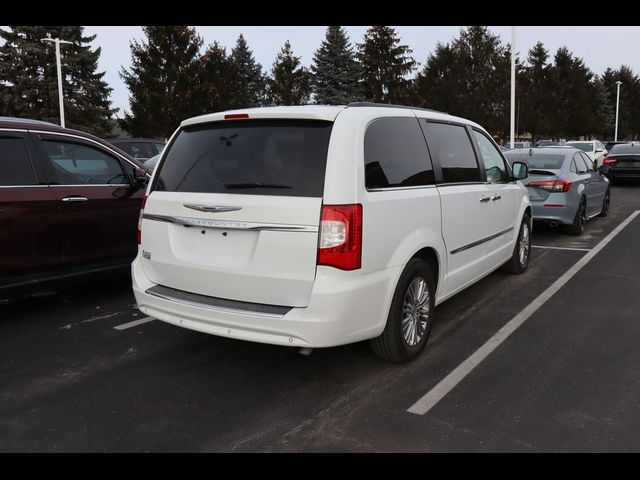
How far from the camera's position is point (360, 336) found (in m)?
3.67

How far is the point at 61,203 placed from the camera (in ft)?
17.6

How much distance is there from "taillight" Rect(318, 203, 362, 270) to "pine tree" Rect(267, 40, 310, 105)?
149 feet

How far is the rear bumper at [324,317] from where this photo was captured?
3.44m

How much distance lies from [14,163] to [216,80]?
3453 centimetres

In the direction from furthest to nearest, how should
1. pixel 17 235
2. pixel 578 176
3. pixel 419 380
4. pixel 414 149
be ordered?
1. pixel 578 176
2. pixel 17 235
3. pixel 414 149
4. pixel 419 380

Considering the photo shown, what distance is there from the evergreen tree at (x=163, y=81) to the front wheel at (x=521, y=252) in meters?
32.0

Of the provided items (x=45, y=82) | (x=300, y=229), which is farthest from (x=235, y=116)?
(x=45, y=82)

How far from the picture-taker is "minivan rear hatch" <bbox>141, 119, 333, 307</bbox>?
348 centimetres

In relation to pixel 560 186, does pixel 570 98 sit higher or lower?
higher

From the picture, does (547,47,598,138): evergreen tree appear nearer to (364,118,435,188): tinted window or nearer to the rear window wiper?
(364,118,435,188): tinted window

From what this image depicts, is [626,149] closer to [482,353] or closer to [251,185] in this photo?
[482,353]

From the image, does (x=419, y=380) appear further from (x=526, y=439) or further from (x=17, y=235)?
(x=17, y=235)
